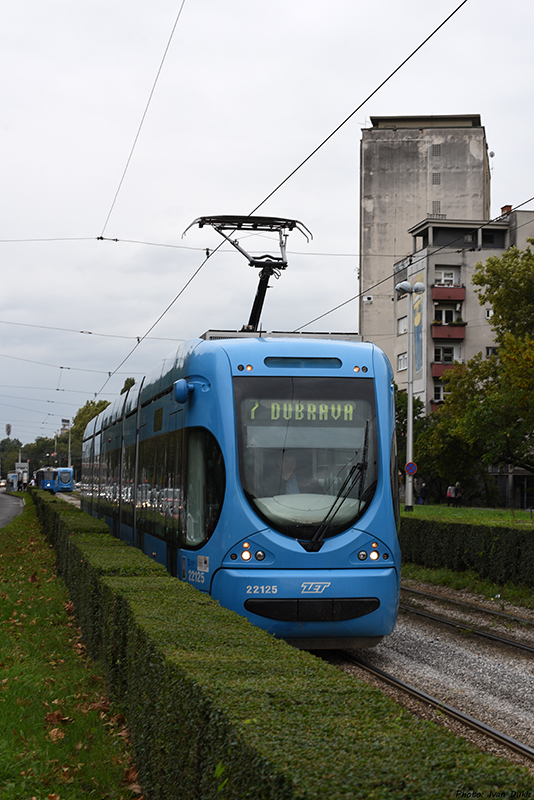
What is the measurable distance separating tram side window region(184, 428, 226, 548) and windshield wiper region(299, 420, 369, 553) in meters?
0.99

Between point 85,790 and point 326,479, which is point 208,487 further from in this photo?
point 85,790

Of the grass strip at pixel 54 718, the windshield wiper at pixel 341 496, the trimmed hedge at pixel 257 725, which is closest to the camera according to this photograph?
the trimmed hedge at pixel 257 725

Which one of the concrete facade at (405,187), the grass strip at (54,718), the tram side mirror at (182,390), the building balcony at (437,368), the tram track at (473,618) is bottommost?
the tram track at (473,618)

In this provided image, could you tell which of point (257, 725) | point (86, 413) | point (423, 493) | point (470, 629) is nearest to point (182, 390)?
point (470, 629)

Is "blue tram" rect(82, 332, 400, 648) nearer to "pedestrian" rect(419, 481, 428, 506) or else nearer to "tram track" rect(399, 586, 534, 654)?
"tram track" rect(399, 586, 534, 654)

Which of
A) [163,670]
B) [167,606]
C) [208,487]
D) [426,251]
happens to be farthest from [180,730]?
[426,251]

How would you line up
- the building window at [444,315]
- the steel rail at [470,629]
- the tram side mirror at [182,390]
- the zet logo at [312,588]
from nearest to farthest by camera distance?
the zet logo at [312,588], the tram side mirror at [182,390], the steel rail at [470,629], the building window at [444,315]

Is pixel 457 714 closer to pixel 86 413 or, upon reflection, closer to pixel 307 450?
pixel 307 450

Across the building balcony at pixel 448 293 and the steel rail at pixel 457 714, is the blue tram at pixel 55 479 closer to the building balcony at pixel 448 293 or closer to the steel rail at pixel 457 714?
the building balcony at pixel 448 293

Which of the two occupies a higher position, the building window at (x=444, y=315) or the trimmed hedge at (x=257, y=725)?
the building window at (x=444, y=315)

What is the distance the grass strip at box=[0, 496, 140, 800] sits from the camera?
16.4 ft

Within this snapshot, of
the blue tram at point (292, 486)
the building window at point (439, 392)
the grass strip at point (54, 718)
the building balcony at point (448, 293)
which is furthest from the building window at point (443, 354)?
the blue tram at point (292, 486)

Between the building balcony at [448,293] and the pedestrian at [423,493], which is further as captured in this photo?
the building balcony at [448,293]

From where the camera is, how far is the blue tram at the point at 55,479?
90000 millimetres
